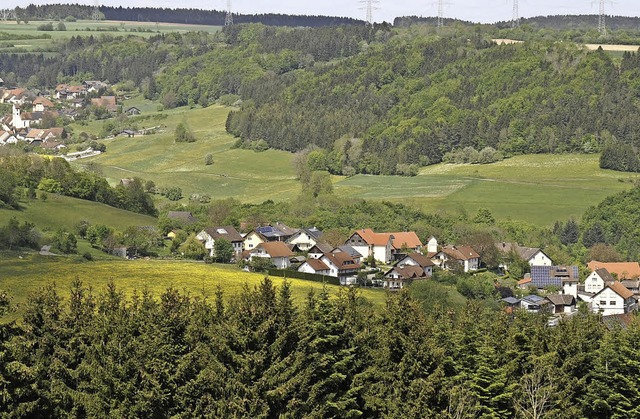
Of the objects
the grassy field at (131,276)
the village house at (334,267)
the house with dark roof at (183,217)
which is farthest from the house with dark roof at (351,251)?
the house with dark roof at (183,217)

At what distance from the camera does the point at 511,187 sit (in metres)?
122

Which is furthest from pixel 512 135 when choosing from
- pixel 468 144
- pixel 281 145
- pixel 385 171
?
pixel 281 145

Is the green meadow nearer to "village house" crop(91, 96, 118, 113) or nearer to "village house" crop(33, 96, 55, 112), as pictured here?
"village house" crop(91, 96, 118, 113)

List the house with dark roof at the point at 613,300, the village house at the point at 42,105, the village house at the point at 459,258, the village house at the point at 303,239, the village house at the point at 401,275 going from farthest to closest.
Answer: the village house at the point at 42,105 < the village house at the point at 303,239 < the village house at the point at 459,258 < the village house at the point at 401,275 < the house with dark roof at the point at 613,300

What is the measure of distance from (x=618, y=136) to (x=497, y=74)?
27.7m

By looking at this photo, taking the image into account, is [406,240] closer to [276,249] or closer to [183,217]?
[276,249]

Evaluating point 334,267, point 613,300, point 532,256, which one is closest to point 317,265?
point 334,267

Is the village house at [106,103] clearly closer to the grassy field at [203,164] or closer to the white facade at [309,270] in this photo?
the grassy field at [203,164]

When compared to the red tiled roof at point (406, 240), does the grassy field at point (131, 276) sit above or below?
above

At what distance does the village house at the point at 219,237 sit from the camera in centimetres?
8656

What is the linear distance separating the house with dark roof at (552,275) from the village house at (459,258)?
4916 millimetres

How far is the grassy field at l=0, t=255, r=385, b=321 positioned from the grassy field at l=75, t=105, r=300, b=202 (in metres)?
50.3

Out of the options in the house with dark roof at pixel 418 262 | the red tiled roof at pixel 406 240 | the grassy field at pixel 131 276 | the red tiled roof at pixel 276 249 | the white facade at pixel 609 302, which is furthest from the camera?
the red tiled roof at pixel 406 240

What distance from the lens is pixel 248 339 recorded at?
3212cm
